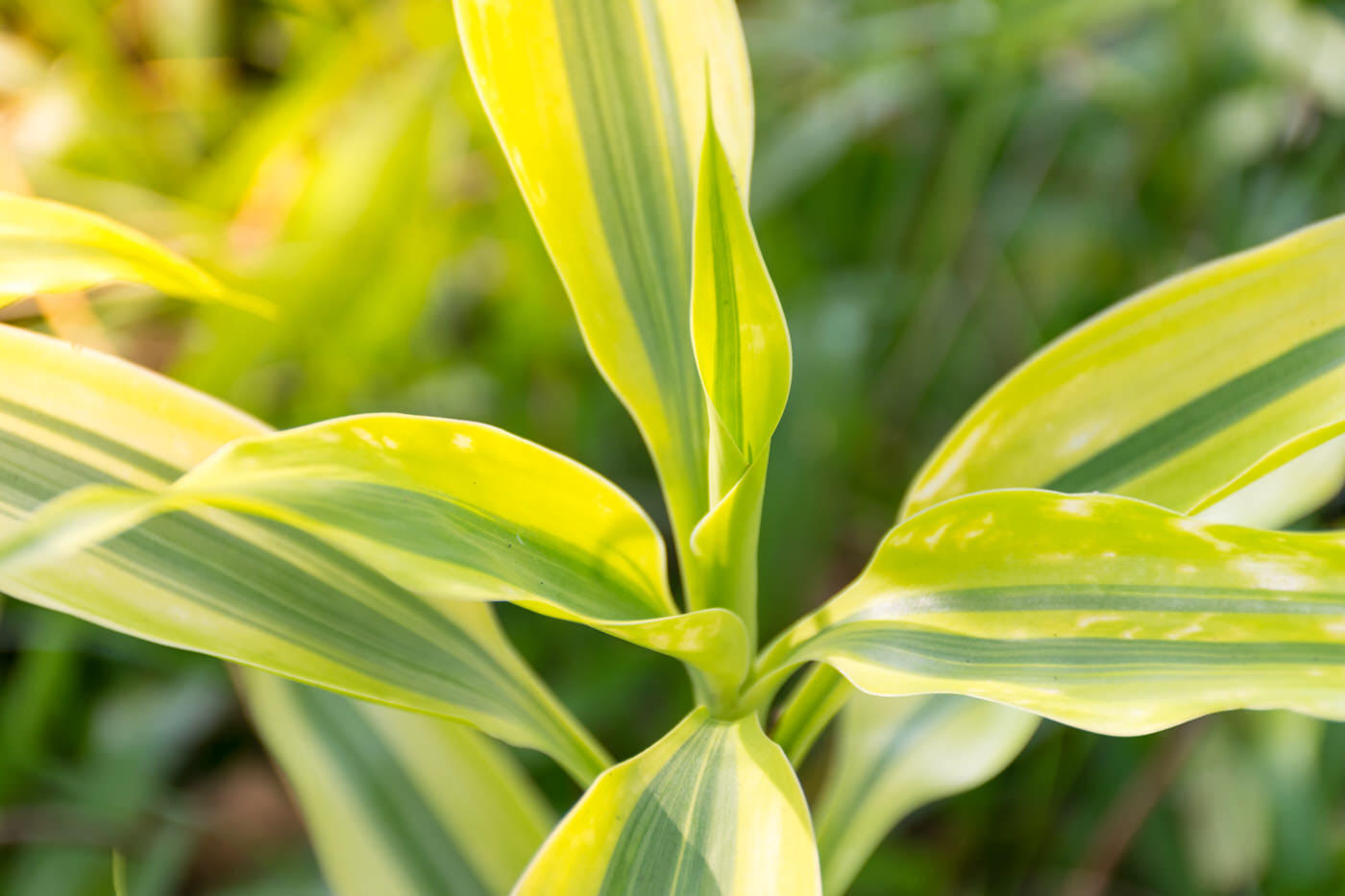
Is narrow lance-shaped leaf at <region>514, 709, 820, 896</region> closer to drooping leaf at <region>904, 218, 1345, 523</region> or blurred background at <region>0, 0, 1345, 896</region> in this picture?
drooping leaf at <region>904, 218, 1345, 523</region>

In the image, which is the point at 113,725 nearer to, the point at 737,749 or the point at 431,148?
the point at 431,148

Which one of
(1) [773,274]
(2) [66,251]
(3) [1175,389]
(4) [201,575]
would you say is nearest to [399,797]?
(4) [201,575]

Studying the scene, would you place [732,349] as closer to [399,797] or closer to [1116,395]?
[1116,395]

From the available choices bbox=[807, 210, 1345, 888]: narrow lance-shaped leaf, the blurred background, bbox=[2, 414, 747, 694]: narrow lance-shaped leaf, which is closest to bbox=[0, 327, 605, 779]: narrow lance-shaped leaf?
bbox=[2, 414, 747, 694]: narrow lance-shaped leaf

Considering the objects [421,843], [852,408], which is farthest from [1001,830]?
[421,843]

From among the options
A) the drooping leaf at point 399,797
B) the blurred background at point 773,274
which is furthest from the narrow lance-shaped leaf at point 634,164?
the blurred background at point 773,274

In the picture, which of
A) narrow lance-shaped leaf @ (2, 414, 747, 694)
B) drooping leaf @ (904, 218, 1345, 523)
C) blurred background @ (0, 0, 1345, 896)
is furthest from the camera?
blurred background @ (0, 0, 1345, 896)
